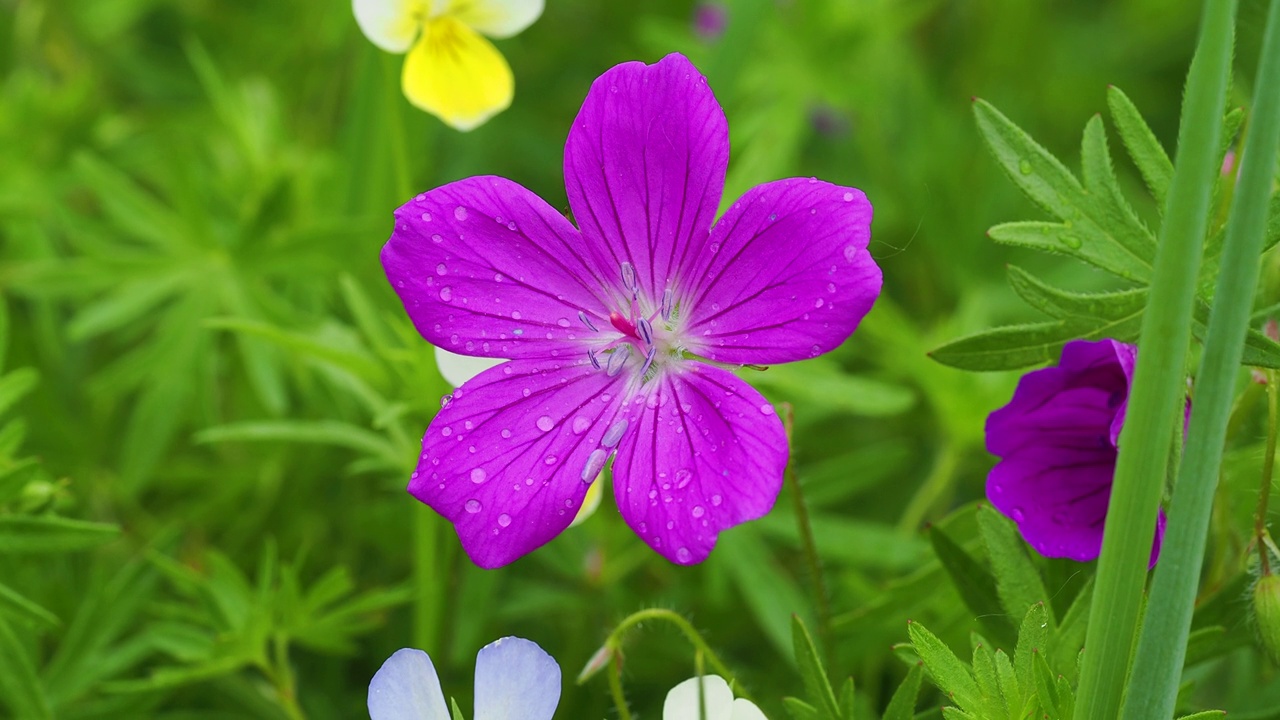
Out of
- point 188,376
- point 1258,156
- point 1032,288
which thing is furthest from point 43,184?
point 1258,156

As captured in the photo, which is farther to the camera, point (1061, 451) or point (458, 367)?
point (458, 367)

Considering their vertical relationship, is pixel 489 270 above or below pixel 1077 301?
above

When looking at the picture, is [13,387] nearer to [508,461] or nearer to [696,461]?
[508,461]

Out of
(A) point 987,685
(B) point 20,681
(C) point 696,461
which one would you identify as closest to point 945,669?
(A) point 987,685

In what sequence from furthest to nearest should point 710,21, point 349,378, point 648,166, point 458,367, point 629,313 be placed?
point 710,21 < point 349,378 < point 458,367 < point 629,313 < point 648,166

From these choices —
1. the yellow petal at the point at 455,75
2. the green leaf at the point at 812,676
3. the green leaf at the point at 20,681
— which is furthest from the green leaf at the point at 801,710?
the green leaf at the point at 20,681

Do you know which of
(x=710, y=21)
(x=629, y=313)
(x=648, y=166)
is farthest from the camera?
(x=710, y=21)

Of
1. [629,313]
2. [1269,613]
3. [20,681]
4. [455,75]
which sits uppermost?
[455,75]

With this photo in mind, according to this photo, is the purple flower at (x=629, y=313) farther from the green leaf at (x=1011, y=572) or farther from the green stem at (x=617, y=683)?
the green leaf at (x=1011, y=572)
